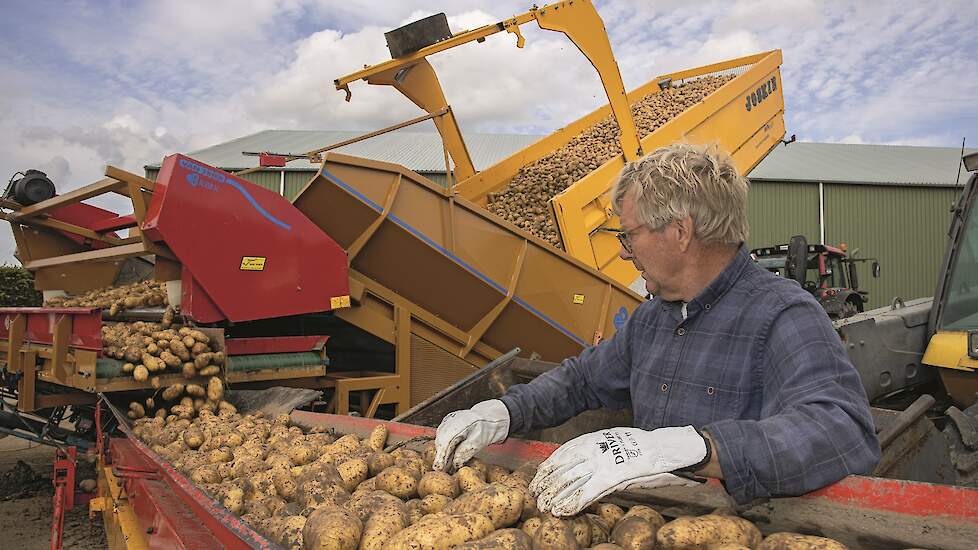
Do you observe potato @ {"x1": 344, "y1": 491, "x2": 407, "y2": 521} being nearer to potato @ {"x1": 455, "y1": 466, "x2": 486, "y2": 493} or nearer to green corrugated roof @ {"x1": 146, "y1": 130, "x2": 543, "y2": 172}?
potato @ {"x1": 455, "y1": 466, "x2": 486, "y2": 493}

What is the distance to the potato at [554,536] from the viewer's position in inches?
56.1

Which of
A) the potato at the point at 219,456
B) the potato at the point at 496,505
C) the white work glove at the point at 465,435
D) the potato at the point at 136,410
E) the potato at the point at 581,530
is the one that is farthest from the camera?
the potato at the point at 136,410

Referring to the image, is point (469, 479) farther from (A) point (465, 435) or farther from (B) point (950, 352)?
(B) point (950, 352)

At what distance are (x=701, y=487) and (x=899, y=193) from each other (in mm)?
24395

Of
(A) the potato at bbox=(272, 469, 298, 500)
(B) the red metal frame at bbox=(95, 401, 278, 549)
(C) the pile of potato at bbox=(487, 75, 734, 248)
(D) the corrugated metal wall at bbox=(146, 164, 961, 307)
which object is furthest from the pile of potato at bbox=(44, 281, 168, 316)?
(D) the corrugated metal wall at bbox=(146, 164, 961, 307)

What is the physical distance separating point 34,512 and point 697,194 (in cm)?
571

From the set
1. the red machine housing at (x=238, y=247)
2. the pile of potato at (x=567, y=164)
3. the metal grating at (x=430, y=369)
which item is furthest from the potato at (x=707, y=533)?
the pile of potato at (x=567, y=164)

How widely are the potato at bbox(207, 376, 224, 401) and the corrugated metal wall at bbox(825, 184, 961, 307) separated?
21.6m

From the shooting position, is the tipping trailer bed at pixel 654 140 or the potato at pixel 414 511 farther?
the tipping trailer bed at pixel 654 140

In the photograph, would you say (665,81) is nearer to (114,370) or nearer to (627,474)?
(114,370)

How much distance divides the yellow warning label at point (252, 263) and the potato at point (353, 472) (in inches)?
89.9

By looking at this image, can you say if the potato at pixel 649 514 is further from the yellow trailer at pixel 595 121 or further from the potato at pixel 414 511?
the yellow trailer at pixel 595 121

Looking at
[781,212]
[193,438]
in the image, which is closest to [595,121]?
[193,438]

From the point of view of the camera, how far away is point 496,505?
1.61 meters
